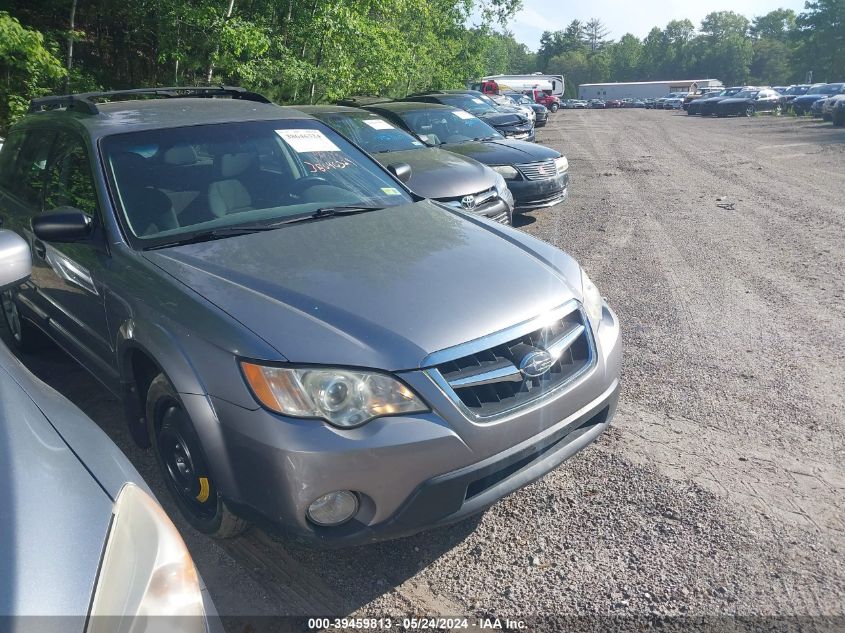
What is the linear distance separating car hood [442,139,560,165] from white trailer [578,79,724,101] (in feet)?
252

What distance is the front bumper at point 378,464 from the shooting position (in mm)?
2385

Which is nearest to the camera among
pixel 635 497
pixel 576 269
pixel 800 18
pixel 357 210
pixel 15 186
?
pixel 635 497

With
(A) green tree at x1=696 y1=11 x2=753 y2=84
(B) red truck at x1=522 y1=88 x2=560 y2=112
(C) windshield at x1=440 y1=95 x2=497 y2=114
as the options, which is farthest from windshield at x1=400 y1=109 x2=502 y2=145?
(A) green tree at x1=696 y1=11 x2=753 y2=84

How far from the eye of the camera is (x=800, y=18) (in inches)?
2776

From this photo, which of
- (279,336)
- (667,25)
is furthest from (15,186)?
(667,25)

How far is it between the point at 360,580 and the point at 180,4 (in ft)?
32.3

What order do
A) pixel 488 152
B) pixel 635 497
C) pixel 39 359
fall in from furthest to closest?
1. pixel 488 152
2. pixel 39 359
3. pixel 635 497

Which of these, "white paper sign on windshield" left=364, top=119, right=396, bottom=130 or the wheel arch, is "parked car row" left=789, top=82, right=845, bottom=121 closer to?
"white paper sign on windshield" left=364, top=119, right=396, bottom=130

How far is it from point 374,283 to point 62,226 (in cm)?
152

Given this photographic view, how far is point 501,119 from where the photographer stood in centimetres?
1482

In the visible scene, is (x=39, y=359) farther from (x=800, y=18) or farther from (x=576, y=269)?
(x=800, y=18)

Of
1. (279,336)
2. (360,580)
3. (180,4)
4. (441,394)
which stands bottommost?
(360,580)

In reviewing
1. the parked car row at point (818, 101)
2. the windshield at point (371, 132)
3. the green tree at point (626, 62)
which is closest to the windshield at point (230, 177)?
the windshield at point (371, 132)

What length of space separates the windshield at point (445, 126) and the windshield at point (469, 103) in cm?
487
